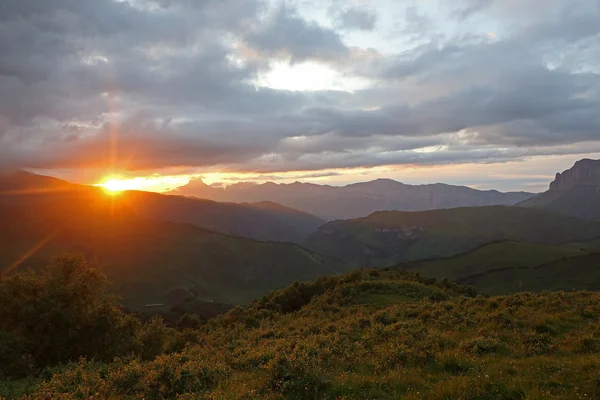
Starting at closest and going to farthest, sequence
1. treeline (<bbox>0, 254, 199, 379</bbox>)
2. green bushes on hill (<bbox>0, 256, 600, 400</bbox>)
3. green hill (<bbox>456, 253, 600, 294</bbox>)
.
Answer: green bushes on hill (<bbox>0, 256, 600, 400</bbox>)
treeline (<bbox>0, 254, 199, 379</bbox>)
green hill (<bbox>456, 253, 600, 294</bbox>)

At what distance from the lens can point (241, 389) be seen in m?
13.8

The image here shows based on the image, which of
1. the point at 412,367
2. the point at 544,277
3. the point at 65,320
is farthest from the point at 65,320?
the point at 544,277

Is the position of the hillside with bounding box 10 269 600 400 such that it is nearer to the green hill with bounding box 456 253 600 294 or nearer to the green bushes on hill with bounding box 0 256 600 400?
the green bushes on hill with bounding box 0 256 600 400

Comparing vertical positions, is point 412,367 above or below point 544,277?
above

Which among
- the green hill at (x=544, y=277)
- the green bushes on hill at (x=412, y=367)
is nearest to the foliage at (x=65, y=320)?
the green bushes on hill at (x=412, y=367)

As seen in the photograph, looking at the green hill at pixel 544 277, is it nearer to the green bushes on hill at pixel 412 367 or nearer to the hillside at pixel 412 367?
the green bushes on hill at pixel 412 367

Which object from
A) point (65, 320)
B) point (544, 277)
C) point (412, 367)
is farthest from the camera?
point (544, 277)

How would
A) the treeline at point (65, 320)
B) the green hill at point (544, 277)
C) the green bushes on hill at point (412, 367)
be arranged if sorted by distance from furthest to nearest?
the green hill at point (544, 277)
the treeline at point (65, 320)
the green bushes on hill at point (412, 367)

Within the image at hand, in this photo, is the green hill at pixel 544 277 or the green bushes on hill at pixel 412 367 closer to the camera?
the green bushes on hill at pixel 412 367

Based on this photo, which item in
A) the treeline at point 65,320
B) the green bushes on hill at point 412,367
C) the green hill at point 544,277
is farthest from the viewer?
Answer: the green hill at point 544,277

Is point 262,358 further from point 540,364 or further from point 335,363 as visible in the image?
point 540,364

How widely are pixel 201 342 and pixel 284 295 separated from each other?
2558cm

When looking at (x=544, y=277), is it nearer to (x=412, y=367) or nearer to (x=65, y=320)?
(x=412, y=367)

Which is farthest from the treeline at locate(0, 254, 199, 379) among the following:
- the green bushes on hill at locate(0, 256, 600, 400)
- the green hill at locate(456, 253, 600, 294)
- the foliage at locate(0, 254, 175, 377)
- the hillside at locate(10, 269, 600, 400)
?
the green hill at locate(456, 253, 600, 294)
